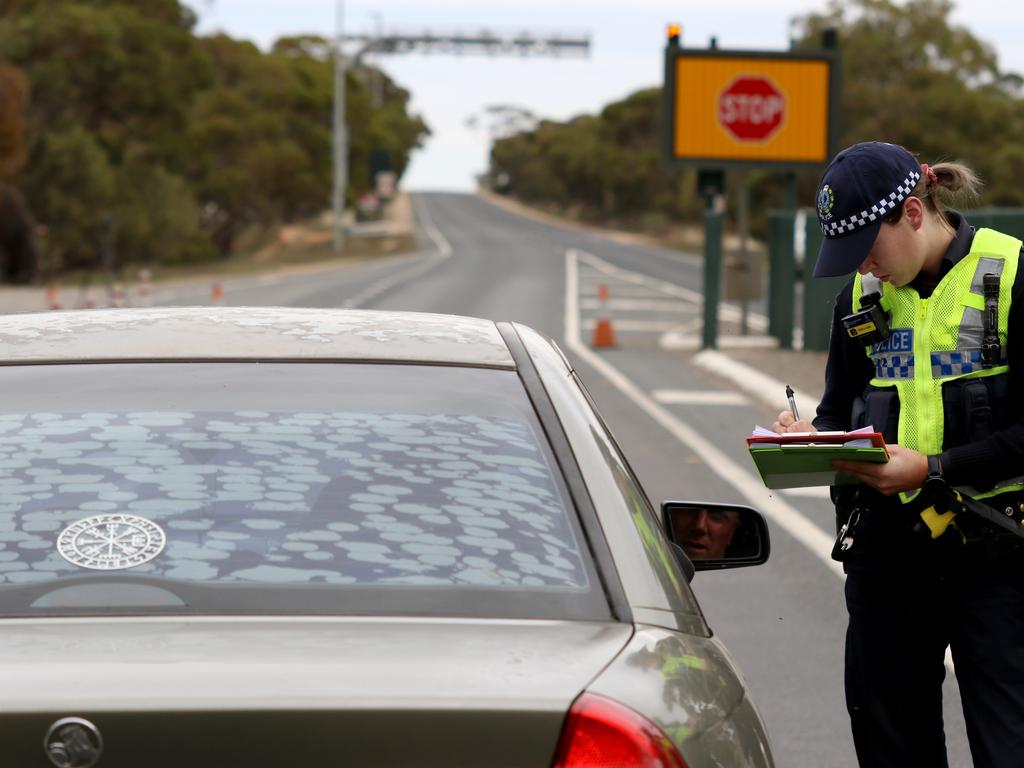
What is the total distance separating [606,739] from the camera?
2289 mm

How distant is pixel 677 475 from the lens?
12.2 meters

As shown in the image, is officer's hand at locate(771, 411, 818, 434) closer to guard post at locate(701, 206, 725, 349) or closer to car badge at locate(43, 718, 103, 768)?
car badge at locate(43, 718, 103, 768)

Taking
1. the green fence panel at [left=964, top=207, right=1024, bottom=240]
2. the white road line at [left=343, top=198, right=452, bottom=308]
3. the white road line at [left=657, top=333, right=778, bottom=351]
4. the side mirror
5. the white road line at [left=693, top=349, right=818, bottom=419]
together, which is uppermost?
the side mirror

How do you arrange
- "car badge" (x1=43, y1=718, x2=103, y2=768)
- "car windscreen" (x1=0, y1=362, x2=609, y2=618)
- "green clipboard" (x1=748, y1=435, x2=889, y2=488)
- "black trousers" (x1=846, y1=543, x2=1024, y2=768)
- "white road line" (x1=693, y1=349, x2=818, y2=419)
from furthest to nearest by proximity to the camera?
1. "white road line" (x1=693, y1=349, x2=818, y2=419)
2. "black trousers" (x1=846, y1=543, x2=1024, y2=768)
3. "green clipboard" (x1=748, y1=435, x2=889, y2=488)
4. "car windscreen" (x1=0, y1=362, x2=609, y2=618)
5. "car badge" (x1=43, y1=718, x2=103, y2=768)

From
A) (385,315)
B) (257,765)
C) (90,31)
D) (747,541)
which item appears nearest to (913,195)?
(747,541)

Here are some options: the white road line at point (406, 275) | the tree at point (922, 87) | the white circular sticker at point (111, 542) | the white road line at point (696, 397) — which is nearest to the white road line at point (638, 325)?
the white road line at point (406, 275)

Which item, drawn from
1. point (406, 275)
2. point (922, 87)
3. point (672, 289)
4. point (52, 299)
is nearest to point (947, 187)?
point (52, 299)

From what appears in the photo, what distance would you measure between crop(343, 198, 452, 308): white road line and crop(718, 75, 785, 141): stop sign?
10.8 m

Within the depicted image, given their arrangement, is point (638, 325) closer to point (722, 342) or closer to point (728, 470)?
point (722, 342)

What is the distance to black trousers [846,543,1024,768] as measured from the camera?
142 inches

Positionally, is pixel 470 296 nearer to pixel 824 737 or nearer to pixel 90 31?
pixel 90 31

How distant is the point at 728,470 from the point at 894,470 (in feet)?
29.2

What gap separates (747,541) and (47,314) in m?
1.53

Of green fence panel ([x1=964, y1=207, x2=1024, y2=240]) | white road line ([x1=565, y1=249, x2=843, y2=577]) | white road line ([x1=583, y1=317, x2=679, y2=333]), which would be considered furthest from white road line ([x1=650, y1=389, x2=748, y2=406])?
white road line ([x1=583, y1=317, x2=679, y2=333])
